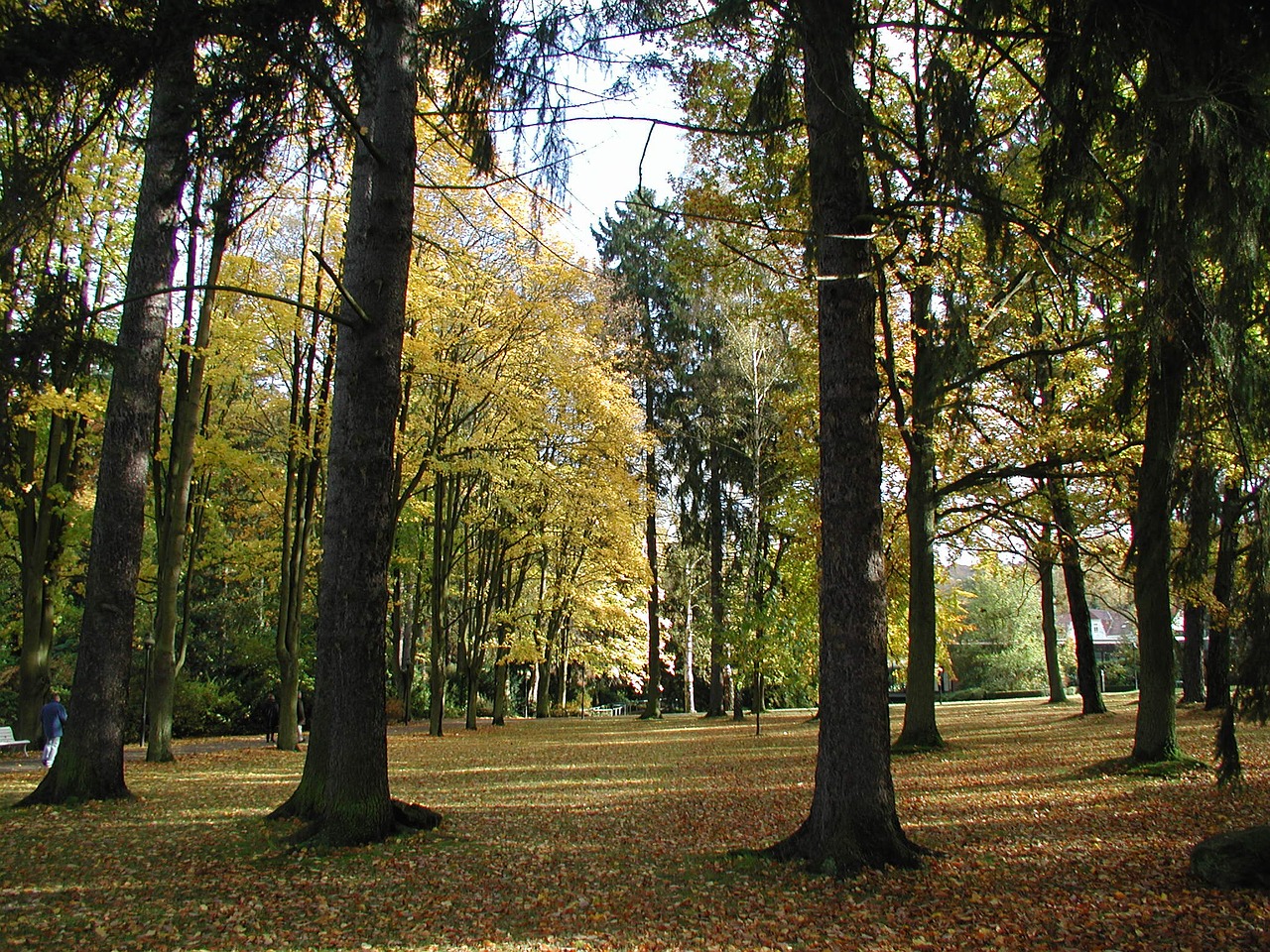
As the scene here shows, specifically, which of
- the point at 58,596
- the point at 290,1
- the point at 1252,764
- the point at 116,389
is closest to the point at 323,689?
the point at 116,389

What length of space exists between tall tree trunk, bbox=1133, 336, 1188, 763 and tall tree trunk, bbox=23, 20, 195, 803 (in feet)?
29.5

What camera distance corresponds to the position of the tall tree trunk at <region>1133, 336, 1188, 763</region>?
6.60 m

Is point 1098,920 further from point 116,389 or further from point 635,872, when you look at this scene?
point 116,389

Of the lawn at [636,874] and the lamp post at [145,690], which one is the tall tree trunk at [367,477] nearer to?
the lawn at [636,874]

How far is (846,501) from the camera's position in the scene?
19.6 ft

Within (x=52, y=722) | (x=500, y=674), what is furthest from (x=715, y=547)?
(x=52, y=722)

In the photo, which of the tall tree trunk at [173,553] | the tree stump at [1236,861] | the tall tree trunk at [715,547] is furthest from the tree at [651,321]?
the tree stump at [1236,861]

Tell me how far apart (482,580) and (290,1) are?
1943 cm

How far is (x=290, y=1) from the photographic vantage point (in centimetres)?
493

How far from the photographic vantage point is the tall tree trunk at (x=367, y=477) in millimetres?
6555

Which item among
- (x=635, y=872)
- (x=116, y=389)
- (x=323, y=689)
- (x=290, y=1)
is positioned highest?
(x=290, y=1)

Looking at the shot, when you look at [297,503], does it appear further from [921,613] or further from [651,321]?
[651,321]

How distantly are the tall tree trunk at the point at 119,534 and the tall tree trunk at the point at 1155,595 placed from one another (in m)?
8.99

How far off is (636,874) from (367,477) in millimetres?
3620
